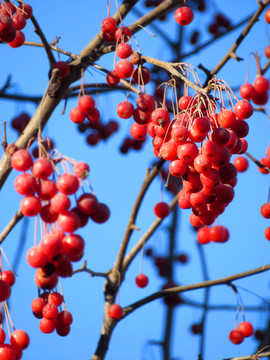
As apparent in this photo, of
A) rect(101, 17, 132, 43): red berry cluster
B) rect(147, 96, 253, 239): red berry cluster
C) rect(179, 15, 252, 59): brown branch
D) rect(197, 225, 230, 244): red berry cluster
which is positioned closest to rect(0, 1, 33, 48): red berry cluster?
rect(101, 17, 132, 43): red berry cluster

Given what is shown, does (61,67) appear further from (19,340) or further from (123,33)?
(19,340)

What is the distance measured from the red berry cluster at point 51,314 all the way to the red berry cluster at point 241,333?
49.9 inches

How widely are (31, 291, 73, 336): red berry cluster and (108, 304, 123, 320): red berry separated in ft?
1.96

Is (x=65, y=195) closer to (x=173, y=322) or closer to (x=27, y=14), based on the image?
(x=27, y=14)

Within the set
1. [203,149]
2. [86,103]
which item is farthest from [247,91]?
[203,149]

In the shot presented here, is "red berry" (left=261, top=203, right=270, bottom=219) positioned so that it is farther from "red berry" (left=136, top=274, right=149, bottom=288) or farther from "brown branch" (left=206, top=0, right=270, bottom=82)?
"red berry" (left=136, top=274, right=149, bottom=288)

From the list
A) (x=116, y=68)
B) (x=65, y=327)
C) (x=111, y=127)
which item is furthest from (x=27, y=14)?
(x=111, y=127)

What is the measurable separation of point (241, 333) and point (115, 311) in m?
0.81

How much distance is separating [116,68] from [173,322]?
2.30 metres

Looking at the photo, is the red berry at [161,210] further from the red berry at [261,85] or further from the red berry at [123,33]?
the red berry at [123,33]

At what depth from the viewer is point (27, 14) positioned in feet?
6.77

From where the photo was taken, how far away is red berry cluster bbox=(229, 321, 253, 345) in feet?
9.22

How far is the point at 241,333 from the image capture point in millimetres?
2832

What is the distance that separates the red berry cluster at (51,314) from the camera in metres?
Result: 1.84
